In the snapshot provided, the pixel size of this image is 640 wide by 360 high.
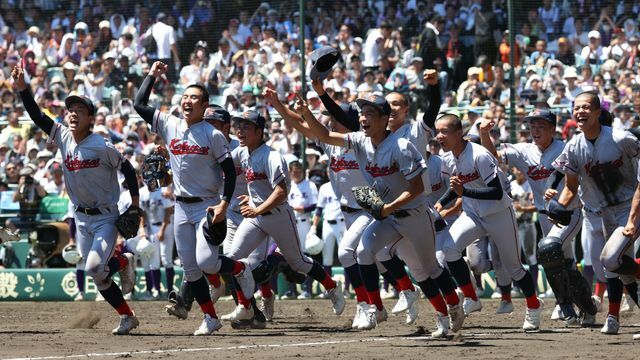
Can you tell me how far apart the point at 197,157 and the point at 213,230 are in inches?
28.7

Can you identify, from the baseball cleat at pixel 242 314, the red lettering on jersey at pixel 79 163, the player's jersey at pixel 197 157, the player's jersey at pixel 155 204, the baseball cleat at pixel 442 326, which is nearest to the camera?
the baseball cleat at pixel 442 326

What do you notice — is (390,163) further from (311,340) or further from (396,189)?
(311,340)

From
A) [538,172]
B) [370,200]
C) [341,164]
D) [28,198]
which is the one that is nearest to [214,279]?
[341,164]

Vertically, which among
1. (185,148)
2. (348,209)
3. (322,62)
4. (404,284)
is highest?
(322,62)

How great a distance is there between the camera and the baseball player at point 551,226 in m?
11.5

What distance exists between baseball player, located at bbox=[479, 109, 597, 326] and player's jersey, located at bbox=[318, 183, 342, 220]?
544 cm

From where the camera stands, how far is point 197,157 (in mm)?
10766

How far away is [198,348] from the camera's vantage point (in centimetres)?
962

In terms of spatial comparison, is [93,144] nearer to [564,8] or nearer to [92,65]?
[564,8]

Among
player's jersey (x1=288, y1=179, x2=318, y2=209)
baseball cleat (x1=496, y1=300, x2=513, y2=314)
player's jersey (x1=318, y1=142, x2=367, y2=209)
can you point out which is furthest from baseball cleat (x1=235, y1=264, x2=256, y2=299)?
player's jersey (x1=288, y1=179, x2=318, y2=209)

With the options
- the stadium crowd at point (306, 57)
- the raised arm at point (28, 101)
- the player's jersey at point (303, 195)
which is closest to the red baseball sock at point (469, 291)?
the raised arm at point (28, 101)

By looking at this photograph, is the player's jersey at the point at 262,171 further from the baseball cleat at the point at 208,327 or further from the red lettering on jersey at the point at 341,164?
the baseball cleat at the point at 208,327

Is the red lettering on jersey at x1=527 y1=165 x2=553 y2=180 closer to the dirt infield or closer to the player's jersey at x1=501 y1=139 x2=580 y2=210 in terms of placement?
the player's jersey at x1=501 y1=139 x2=580 y2=210

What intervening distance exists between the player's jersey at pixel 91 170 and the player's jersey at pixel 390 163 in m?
2.56
